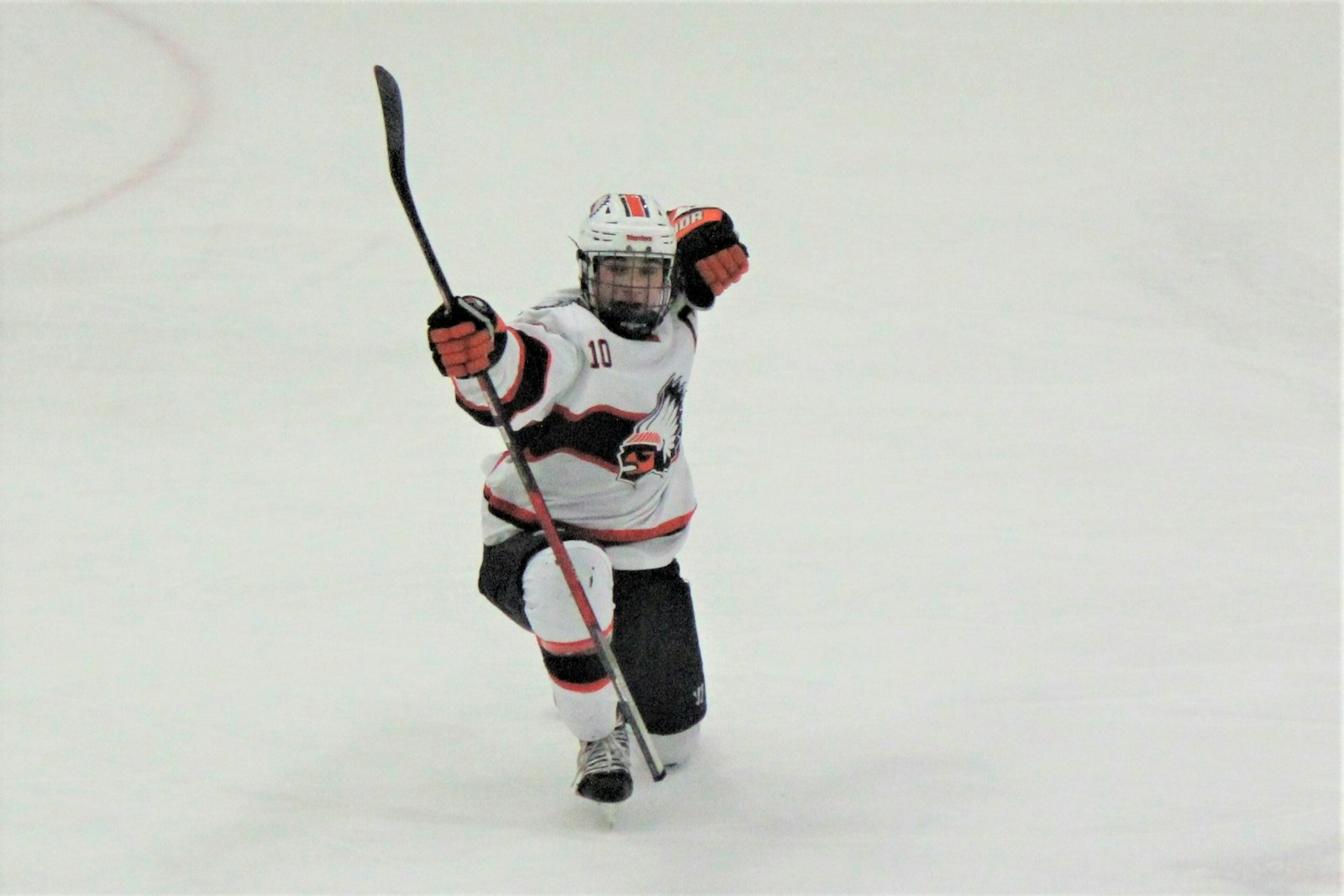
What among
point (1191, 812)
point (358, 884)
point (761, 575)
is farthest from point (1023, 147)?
point (358, 884)

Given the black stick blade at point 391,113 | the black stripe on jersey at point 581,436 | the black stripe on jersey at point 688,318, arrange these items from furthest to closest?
the black stripe on jersey at point 688,318, the black stripe on jersey at point 581,436, the black stick blade at point 391,113

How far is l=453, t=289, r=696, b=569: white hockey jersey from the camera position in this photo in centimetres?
226

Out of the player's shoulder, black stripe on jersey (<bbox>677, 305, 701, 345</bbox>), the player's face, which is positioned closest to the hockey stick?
the player's shoulder

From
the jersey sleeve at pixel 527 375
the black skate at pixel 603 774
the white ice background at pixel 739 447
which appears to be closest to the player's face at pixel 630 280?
the jersey sleeve at pixel 527 375

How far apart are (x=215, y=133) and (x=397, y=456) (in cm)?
226

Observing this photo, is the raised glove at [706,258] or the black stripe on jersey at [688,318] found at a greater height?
the raised glove at [706,258]

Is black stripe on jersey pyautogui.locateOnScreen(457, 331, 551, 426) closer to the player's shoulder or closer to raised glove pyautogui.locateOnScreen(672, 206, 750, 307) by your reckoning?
the player's shoulder

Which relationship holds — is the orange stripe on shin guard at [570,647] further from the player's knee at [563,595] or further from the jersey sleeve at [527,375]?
the jersey sleeve at [527,375]

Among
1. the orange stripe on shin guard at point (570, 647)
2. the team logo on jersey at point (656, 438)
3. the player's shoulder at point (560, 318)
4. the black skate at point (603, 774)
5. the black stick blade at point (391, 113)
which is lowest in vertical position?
the black skate at point (603, 774)

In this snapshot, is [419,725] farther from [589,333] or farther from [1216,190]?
[1216,190]

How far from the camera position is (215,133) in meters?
5.37

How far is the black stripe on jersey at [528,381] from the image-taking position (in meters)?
2.19

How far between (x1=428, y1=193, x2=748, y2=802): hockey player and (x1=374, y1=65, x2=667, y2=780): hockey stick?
2 cm

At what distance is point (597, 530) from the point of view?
2.52 meters
